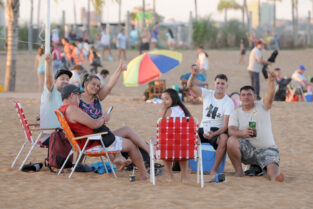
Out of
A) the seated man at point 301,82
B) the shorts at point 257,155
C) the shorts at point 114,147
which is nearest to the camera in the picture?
the shorts at point 114,147

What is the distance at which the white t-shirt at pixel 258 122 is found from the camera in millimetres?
6992

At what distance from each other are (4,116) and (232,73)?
47.0 ft

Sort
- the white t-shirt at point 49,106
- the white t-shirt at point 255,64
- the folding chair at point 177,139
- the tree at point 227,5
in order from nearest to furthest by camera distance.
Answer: the folding chair at point 177,139 → the white t-shirt at point 49,106 → the white t-shirt at point 255,64 → the tree at point 227,5

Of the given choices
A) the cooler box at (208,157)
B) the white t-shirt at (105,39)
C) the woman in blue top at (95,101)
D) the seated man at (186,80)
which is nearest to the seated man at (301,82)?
the seated man at (186,80)

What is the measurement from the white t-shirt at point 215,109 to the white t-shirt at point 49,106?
5.65 feet

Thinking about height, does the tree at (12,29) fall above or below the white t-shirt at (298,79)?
above

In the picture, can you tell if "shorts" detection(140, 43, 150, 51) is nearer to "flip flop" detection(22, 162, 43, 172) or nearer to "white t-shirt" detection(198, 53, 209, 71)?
"white t-shirt" detection(198, 53, 209, 71)

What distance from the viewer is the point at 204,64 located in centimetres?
1634

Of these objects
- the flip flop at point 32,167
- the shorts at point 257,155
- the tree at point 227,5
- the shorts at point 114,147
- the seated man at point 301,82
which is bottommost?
the flip flop at point 32,167

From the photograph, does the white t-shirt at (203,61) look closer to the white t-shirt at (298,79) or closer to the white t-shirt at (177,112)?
the white t-shirt at (298,79)

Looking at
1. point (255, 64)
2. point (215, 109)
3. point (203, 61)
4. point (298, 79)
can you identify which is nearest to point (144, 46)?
point (203, 61)

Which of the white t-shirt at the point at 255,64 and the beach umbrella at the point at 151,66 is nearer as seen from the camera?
the beach umbrella at the point at 151,66

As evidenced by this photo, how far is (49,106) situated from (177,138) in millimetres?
1682

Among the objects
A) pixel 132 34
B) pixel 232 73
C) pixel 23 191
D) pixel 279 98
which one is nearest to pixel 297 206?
pixel 23 191
